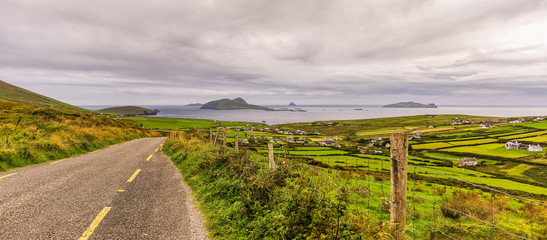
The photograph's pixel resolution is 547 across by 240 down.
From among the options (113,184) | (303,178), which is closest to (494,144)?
(303,178)

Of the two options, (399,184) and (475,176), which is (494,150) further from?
(399,184)

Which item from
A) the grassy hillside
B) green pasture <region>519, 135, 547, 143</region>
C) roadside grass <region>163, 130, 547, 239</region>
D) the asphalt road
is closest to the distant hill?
the grassy hillside

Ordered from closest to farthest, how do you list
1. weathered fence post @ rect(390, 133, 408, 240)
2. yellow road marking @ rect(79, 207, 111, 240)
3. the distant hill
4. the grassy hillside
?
weathered fence post @ rect(390, 133, 408, 240) → yellow road marking @ rect(79, 207, 111, 240) → the grassy hillside → the distant hill

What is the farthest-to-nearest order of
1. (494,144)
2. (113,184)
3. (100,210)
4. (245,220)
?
(494,144), (113,184), (100,210), (245,220)

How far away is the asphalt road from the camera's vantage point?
5.13 meters

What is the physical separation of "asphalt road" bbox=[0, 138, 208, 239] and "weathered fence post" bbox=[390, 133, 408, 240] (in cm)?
443

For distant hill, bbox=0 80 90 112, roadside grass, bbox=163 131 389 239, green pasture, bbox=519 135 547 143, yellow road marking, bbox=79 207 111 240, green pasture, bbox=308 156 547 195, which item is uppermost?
distant hill, bbox=0 80 90 112

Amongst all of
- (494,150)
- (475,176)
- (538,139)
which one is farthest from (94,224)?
(538,139)

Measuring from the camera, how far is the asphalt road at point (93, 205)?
16.8ft

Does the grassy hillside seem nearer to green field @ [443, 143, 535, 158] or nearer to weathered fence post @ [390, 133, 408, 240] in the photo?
weathered fence post @ [390, 133, 408, 240]

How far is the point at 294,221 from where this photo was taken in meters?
4.63

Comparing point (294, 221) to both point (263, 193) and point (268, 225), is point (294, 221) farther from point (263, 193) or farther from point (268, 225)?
point (263, 193)

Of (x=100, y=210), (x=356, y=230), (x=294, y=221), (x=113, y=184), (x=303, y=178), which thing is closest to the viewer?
(x=356, y=230)

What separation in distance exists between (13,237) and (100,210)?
1687 mm
